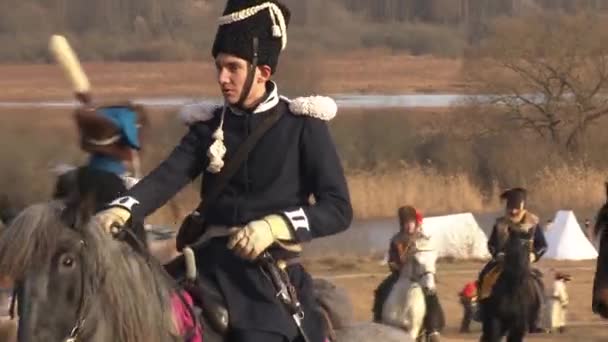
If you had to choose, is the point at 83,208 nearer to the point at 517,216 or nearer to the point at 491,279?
the point at 517,216

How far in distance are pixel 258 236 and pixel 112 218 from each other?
1.52 ft

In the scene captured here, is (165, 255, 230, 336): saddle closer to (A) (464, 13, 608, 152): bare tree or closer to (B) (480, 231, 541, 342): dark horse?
(B) (480, 231, 541, 342): dark horse

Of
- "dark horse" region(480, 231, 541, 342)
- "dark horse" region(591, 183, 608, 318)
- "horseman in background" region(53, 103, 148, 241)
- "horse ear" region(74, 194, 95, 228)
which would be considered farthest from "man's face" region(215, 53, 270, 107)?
"dark horse" region(480, 231, 541, 342)

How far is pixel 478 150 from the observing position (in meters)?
41.2

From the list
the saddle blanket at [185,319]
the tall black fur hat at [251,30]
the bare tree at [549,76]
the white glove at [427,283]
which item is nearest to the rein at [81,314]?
the saddle blanket at [185,319]

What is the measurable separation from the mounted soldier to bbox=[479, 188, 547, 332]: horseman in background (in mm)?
10029

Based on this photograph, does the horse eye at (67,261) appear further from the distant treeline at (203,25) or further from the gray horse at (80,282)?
the distant treeline at (203,25)

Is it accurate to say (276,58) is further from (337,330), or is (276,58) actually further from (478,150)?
(478,150)

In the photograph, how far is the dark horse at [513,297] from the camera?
15.7 metres

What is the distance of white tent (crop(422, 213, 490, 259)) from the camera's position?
28.2 metres

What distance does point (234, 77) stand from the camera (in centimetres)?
590

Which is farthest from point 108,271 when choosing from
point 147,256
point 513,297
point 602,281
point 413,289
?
point 513,297

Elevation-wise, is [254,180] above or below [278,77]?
above

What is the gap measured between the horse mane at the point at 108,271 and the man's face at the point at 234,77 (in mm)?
685
